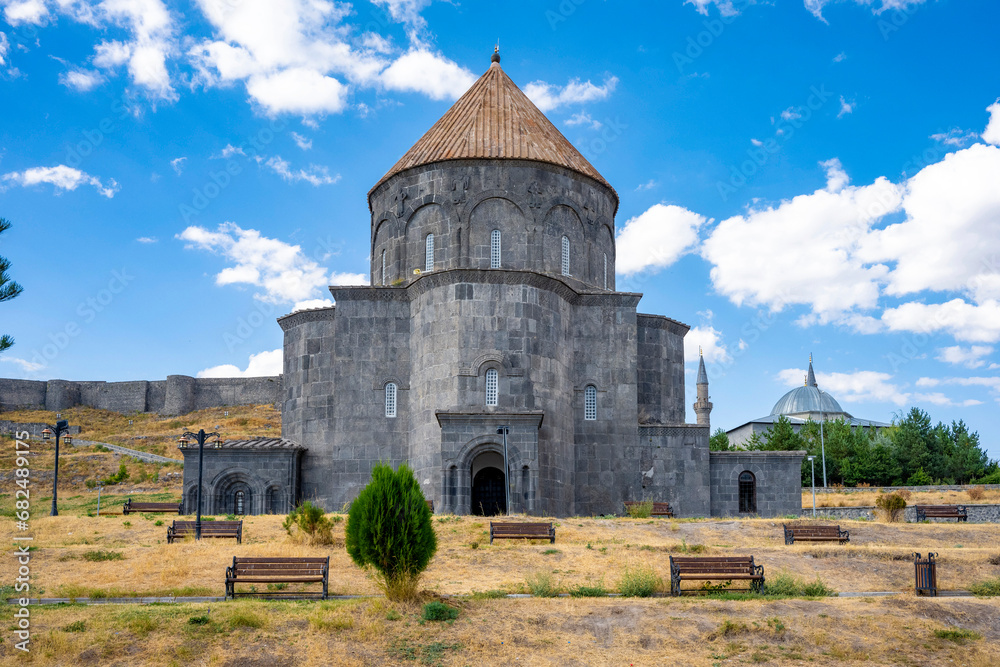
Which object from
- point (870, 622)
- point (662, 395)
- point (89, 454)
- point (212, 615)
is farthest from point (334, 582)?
point (89, 454)

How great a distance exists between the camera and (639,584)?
16.8m

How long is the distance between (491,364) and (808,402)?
62587 mm

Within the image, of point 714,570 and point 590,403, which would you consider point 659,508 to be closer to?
point 590,403

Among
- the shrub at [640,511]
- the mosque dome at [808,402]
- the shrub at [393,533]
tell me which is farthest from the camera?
the mosque dome at [808,402]

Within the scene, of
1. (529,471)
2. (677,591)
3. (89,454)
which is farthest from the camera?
(89,454)

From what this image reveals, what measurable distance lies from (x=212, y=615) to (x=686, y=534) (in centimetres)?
1293

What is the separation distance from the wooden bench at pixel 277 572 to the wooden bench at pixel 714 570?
6.40 m

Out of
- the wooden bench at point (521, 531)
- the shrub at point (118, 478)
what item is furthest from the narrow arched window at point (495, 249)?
the shrub at point (118, 478)

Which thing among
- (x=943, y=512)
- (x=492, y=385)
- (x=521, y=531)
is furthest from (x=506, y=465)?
(x=943, y=512)

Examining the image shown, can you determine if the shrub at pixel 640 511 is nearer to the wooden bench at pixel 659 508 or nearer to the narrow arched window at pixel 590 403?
the wooden bench at pixel 659 508

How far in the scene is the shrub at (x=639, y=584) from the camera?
54.9 feet

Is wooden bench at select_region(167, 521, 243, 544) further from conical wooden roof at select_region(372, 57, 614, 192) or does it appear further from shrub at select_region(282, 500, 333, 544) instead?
conical wooden roof at select_region(372, 57, 614, 192)

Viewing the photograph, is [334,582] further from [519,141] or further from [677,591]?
[519,141]

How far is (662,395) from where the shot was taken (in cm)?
3444
